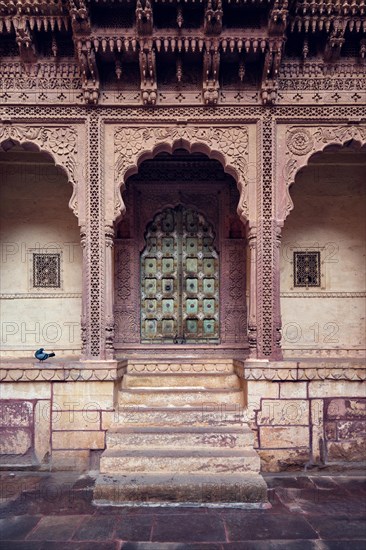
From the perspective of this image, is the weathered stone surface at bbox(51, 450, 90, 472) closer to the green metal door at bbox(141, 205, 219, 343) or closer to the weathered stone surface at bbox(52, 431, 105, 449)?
the weathered stone surface at bbox(52, 431, 105, 449)

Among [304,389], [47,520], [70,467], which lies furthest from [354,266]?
[47,520]

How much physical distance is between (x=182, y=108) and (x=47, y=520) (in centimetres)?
501

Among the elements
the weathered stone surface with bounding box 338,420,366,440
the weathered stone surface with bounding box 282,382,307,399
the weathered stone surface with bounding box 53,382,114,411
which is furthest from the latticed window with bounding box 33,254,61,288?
the weathered stone surface with bounding box 338,420,366,440

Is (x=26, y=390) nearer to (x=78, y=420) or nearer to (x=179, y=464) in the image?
(x=78, y=420)

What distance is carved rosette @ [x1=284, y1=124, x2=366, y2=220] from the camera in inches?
235

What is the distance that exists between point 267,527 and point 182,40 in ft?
17.9

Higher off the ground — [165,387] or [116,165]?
[116,165]

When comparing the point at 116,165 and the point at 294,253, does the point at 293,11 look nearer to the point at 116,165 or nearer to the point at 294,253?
the point at 116,165

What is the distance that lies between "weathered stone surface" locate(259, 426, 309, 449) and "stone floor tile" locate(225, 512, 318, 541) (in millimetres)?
1290

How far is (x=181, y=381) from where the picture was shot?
642cm

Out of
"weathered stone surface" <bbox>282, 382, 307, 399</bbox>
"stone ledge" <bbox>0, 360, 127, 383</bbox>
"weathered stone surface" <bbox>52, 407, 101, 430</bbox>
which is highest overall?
"stone ledge" <bbox>0, 360, 127, 383</bbox>

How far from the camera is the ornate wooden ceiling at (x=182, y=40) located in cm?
543

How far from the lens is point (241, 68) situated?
5.82 m

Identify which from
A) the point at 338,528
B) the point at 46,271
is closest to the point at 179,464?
the point at 338,528
